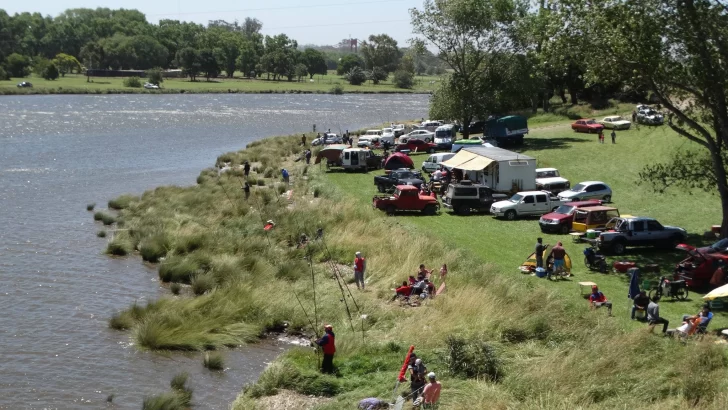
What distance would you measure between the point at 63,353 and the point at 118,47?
189327 millimetres

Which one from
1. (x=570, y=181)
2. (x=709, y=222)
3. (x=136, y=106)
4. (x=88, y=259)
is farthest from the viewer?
(x=136, y=106)

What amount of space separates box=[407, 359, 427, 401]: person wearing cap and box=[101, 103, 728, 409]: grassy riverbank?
674 millimetres

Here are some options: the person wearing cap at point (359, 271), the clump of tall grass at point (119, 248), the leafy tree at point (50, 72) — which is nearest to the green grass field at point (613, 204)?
the person wearing cap at point (359, 271)

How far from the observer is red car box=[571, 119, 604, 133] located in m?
64.8

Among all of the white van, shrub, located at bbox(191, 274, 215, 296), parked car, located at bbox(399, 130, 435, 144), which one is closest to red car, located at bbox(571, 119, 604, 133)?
parked car, located at bbox(399, 130, 435, 144)

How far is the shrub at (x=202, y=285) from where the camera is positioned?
2683 centimetres

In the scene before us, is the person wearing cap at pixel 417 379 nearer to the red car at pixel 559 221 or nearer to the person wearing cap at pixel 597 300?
the person wearing cap at pixel 597 300

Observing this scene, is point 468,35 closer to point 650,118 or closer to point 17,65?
point 650,118

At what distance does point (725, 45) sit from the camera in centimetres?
2753

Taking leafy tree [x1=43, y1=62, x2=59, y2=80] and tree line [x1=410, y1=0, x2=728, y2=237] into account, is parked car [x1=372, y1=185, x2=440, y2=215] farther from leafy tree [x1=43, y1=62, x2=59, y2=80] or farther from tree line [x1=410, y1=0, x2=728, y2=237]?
leafy tree [x1=43, y1=62, x2=59, y2=80]

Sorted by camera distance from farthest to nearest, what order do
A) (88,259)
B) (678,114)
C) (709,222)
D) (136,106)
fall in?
(136,106)
(709,222)
(88,259)
(678,114)

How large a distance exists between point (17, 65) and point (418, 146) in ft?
455

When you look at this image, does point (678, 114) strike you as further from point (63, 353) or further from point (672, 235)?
point (63, 353)

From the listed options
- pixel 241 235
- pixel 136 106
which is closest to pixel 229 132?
pixel 136 106
